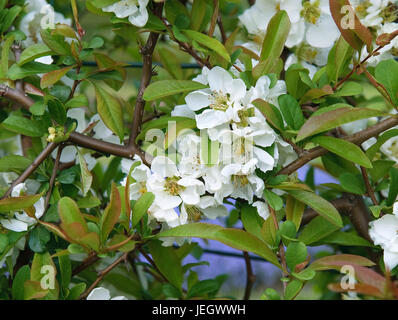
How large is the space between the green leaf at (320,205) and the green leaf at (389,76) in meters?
0.20

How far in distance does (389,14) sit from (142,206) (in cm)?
63

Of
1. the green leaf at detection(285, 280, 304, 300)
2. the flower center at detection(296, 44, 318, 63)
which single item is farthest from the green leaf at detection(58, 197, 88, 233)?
the flower center at detection(296, 44, 318, 63)

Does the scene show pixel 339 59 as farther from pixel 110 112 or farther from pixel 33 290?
pixel 33 290

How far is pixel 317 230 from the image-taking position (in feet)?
3.01

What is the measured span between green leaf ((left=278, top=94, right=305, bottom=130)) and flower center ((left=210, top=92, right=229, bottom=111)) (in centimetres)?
9

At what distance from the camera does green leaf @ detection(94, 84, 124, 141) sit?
3.14 feet

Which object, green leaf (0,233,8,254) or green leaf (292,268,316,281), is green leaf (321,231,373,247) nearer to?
green leaf (292,268,316,281)

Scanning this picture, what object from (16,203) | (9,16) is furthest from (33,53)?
(16,203)

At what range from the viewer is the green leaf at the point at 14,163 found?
0.97 metres

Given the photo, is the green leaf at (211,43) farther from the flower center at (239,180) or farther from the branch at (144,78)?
the flower center at (239,180)

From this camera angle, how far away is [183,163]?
34.1 inches

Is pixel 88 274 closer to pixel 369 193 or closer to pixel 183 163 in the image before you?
pixel 183 163

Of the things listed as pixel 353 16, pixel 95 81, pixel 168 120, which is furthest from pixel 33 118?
pixel 353 16

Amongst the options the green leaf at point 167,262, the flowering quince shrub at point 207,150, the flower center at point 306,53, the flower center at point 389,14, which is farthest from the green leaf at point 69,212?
the flower center at point 389,14
